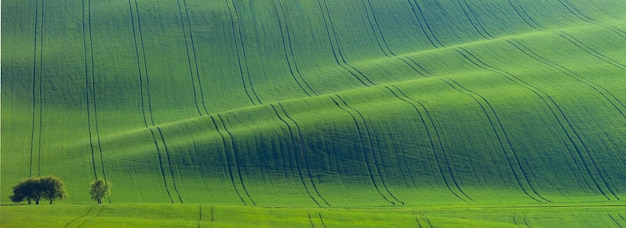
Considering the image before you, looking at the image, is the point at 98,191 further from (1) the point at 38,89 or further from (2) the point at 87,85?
(1) the point at 38,89

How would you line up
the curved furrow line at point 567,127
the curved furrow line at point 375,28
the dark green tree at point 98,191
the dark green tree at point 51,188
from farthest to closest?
the curved furrow line at point 375,28 → the curved furrow line at point 567,127 → the dark green tree at point 98,191 → the dark green tree at point 51,188

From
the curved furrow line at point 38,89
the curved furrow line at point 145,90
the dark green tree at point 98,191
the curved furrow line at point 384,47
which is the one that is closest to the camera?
the dark green tree at point 98,191

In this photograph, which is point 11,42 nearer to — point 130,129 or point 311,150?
point 130,129

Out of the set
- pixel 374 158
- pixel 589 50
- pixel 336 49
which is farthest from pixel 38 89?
pixel 589 50

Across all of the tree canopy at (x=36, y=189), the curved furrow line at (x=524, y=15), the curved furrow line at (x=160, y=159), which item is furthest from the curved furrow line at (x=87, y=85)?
the curved furrow line at (x=524, y=15)

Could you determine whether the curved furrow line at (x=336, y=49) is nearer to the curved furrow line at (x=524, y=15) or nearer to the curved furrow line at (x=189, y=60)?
the curved furrow line at (x=189, y=60)
